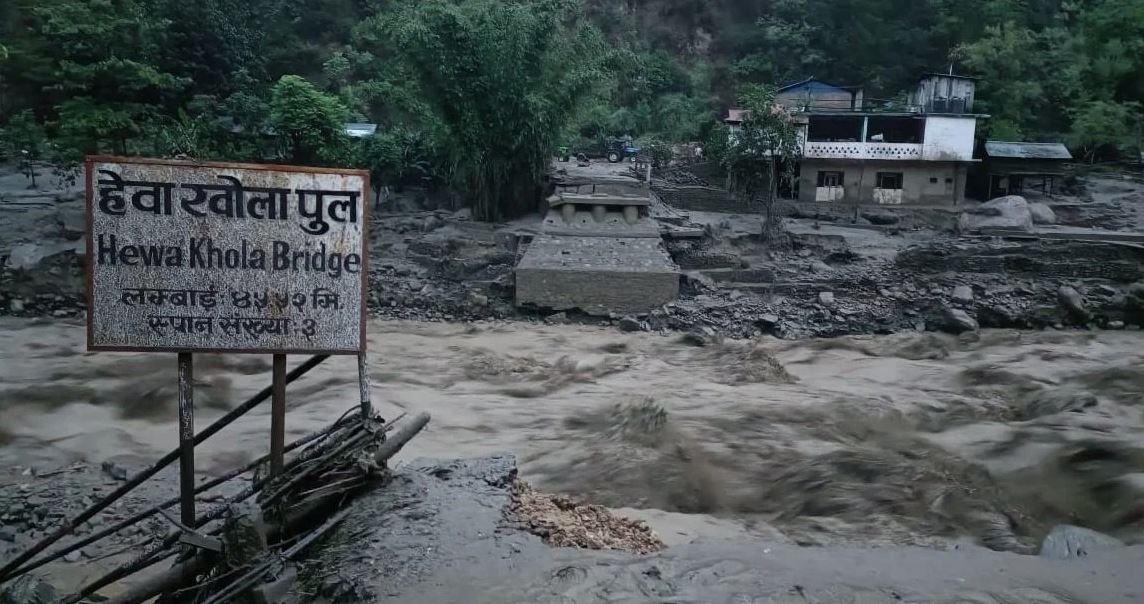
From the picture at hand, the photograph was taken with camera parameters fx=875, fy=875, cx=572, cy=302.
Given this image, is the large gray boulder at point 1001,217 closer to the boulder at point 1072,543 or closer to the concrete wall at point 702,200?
the concrete wall at point 702,200

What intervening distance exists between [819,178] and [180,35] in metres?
20.2

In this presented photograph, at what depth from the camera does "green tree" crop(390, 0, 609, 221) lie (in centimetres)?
2312

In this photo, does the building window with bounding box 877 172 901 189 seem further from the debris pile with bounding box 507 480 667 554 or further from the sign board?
the sign board

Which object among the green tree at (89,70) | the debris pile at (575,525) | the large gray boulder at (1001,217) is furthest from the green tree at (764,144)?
the debris pile at (575,525)

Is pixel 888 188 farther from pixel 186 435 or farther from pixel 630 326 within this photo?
pixel 186 435

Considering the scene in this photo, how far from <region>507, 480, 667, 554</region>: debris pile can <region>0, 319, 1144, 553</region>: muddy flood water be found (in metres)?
1.39

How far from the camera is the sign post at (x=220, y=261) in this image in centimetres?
450

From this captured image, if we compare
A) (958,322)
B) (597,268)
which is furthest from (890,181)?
(597,268)

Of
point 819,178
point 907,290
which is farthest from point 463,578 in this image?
point 819,178

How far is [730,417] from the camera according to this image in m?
10.6

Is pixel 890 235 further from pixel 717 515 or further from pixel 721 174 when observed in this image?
pixel 717 515

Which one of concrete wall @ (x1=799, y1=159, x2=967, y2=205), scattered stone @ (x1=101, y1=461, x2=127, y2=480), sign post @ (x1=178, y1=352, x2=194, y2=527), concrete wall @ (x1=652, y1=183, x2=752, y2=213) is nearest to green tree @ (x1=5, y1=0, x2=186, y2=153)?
scattered stone @ (x1=101, y1=461, x2=127, y2=480)

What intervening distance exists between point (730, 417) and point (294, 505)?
6.72 metres

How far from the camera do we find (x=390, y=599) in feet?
14.0
